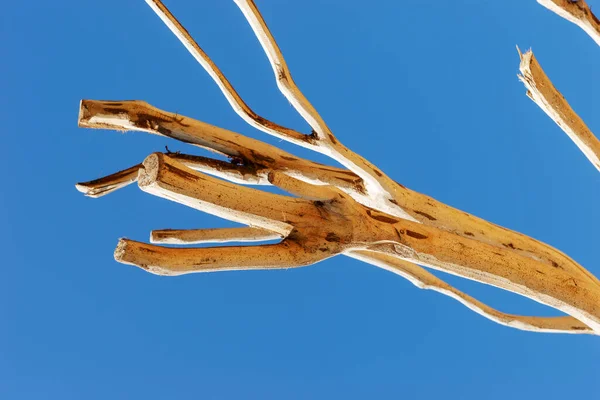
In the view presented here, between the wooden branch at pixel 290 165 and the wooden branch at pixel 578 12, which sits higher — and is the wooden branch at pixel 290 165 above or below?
below

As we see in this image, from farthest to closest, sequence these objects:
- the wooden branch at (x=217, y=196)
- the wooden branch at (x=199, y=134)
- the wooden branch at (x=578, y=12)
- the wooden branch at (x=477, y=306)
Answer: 1. the wooden branch at (x=477, y=306)
2. the wooden branch at (x=578, y=12)
3. the wooden branch at (x=199, y=134)
4. the wooden branch at (x=217, y=196)

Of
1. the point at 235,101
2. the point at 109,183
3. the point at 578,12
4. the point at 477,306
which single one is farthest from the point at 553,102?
the point at 109,183

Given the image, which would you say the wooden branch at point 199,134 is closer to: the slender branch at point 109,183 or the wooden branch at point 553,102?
the slender branch at point 109,183

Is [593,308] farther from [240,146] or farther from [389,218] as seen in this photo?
[240,146]

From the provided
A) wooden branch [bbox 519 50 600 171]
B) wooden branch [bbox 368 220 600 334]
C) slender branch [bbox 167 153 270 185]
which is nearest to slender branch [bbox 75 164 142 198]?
slender branch [bbox 167 153 270 185]

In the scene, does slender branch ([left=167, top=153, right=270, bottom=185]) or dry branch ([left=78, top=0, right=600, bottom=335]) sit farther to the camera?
slender branch ([left=167, top=153, right=270, bottom=185])

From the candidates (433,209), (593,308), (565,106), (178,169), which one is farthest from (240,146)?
(593,308)

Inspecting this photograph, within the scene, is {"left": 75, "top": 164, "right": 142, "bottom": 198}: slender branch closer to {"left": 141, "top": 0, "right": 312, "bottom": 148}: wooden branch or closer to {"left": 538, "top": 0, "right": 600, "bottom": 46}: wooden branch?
{"left": 141, "top": 0, "right": 312, "bottom": 148}: wooden branch

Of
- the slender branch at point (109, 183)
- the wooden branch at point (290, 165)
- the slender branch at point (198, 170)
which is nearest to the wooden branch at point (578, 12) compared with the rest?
the wooden branch at point (290, 165)
